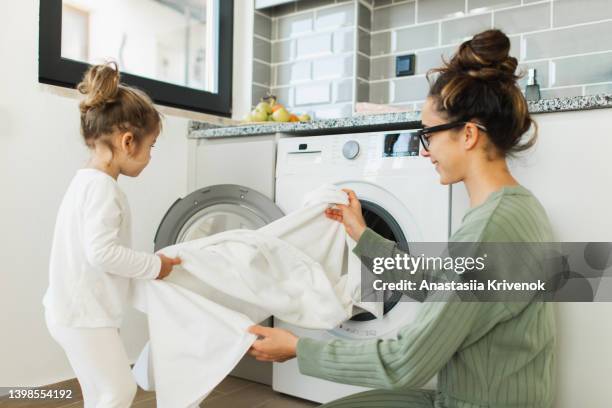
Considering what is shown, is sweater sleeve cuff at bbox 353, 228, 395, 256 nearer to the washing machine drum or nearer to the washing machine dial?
the washing machine drum

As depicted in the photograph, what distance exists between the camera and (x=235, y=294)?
4.37 feet

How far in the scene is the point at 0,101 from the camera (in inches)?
69.2

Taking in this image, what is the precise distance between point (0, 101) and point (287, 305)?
3.92 ft

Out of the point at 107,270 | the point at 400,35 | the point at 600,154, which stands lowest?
the point at 107,270

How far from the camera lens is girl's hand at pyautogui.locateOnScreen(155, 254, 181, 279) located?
1308 mm

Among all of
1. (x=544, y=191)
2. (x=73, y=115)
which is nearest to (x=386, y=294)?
(x=544, y=191)

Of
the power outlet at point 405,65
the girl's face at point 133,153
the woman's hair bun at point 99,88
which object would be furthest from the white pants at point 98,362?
the power outlet at point 405,65

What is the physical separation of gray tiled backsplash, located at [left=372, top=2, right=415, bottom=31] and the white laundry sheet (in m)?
1.35

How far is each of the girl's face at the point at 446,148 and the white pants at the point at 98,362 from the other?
90 centimetres

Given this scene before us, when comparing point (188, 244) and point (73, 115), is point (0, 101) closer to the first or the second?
point (73, 115)

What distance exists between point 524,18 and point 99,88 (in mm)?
1761

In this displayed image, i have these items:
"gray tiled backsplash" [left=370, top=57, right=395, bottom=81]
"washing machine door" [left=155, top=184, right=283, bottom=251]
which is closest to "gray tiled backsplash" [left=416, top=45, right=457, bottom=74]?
"gray tiled backsplash" [left=370, top=57, right=395, bottom=81]

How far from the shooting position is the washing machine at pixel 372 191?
1.59 metres

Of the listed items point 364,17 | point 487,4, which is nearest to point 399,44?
point 364,17
